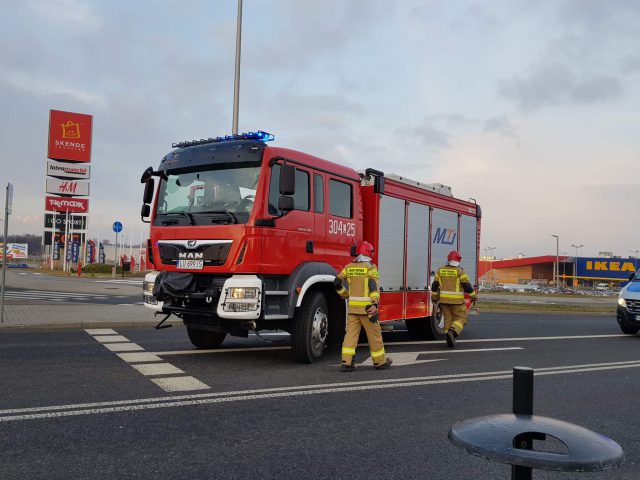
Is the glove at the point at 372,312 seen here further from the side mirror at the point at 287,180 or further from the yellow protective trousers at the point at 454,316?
the yellow protective trousers at the point at 454,316

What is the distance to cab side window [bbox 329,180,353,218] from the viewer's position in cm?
854

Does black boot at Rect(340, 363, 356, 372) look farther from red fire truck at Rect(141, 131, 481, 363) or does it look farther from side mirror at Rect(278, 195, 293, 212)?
side mirror at Rect(278, 195, 293, 212)

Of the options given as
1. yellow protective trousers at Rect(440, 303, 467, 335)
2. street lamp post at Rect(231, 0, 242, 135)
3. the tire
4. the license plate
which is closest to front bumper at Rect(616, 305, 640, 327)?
the tire

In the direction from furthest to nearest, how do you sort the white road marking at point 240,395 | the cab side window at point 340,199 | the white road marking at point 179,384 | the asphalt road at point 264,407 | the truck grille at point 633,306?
the truck grille at point 633,306 < the cab side window at point 340,199 < the white road marking at point 179,384 < the white road marking at point 240,395 < the asphalt road at point 264,407

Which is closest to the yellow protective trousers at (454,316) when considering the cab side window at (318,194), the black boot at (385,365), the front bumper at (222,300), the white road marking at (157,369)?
the black boot at (385,365)

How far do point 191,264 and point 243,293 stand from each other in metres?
0.99

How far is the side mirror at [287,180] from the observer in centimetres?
720

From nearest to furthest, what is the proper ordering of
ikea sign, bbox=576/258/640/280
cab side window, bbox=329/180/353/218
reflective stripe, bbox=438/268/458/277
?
cab side window, bbox=329/180/353/218 < reflective stripe, bbox=438/268/458/277 < ikea sign, bbox=576/258/640/280

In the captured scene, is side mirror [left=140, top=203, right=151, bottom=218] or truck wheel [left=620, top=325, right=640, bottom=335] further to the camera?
truck wheel [left=620, top=325, right=640, bottom=335]

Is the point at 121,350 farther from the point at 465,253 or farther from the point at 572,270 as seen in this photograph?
the point at 572,270

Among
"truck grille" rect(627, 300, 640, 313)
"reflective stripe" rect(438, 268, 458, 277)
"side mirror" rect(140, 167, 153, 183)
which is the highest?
"side mirror" rect(140, 167, 153, 183)

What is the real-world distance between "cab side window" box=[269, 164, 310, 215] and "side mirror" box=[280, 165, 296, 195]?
0.83 ft

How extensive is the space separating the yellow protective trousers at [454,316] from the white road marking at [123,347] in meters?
5.46

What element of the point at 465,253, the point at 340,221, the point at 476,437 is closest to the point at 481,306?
the point at 465,253
